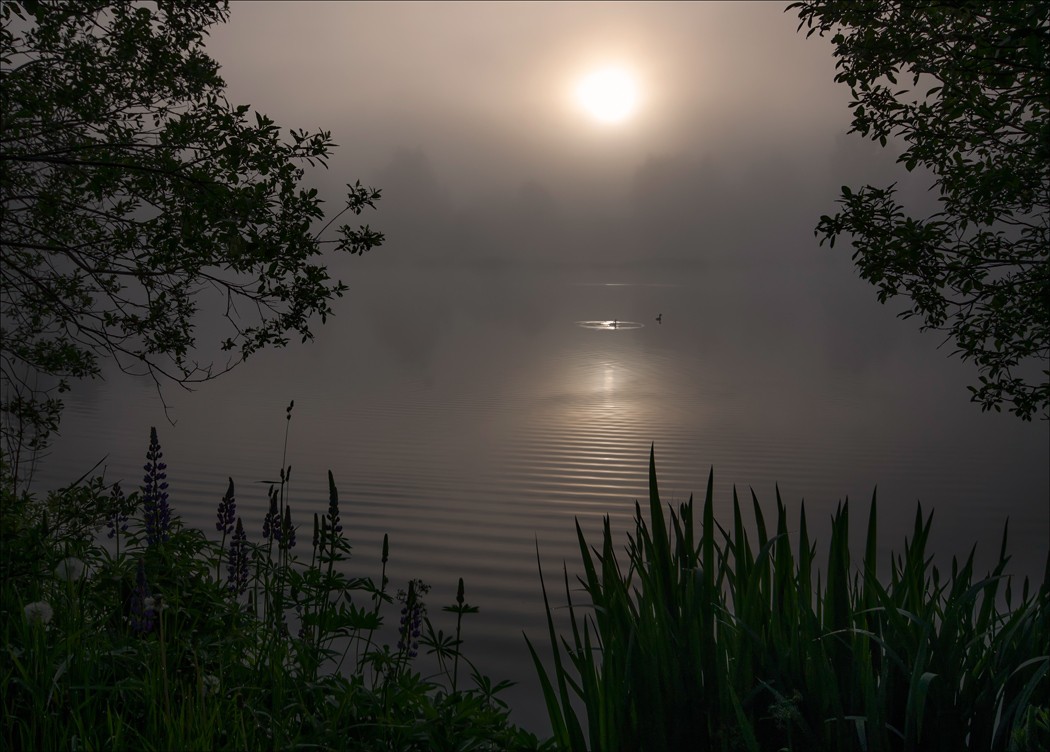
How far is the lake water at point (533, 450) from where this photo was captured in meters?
14.4

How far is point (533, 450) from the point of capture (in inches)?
878

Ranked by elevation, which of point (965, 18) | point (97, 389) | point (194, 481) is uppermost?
point (965, 18)

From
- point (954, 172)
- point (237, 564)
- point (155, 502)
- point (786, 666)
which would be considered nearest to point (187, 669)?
point (237, 564)

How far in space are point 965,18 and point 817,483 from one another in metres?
14.4

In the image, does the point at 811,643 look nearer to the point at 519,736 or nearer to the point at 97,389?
the point at 519,736

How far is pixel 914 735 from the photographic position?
368 centimetres

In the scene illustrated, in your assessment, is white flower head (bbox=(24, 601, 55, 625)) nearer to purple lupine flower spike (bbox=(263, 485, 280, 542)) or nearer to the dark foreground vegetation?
the dark foreground vegetation

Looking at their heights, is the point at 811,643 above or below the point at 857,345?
below

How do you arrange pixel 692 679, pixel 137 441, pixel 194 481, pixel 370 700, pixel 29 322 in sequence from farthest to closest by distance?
pixel 137 441 < pixel 194 481 < pixel 29 322 < pixel 370 700 < pixel 692 679

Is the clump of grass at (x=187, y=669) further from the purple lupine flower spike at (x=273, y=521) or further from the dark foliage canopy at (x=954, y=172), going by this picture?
the dark foliage canopy at (x=954, y=172)

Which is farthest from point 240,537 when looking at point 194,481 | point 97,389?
point 97,389

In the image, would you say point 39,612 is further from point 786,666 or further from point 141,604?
point 786,666

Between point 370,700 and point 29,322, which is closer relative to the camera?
point 370,700

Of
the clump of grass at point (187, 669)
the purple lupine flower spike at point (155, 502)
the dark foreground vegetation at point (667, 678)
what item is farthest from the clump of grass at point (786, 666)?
Result: the purple lupine flower spike at point (155, 502)
